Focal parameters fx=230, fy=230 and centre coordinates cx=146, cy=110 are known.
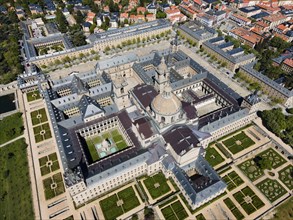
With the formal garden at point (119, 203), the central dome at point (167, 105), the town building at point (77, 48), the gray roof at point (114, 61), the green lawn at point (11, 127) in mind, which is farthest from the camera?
the town building at point (77, 48)

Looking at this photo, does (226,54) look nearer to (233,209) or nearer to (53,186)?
(233,209)

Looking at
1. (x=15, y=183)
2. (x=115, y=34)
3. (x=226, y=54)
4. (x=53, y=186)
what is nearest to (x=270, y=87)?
(x=226, y=54)

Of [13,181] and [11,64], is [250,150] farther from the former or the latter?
[11,64]

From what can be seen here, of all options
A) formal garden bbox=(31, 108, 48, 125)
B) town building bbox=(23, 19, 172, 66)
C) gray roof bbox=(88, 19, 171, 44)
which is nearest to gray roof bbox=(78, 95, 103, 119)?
formal garden bbox=(31, 108, 48, 125)

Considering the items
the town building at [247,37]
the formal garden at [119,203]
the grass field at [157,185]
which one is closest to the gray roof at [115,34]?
the town building at [247,37]

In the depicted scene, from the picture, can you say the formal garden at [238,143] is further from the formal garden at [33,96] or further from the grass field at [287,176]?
the formal garden at [33,96]

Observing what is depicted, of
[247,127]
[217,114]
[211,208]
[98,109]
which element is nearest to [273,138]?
[247,127]

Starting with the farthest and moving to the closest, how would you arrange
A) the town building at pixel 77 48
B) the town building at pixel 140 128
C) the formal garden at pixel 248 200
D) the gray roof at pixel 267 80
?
the town building at pixel 77 48 → the gray roof at pixel 267 80 → the town building at pixel 140 128 → the formal garden at pixel 248 200
